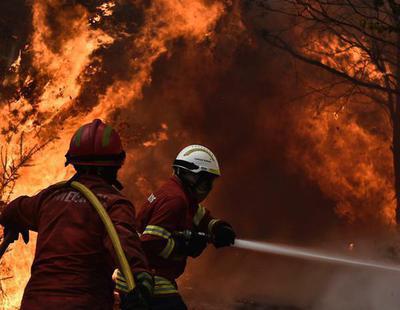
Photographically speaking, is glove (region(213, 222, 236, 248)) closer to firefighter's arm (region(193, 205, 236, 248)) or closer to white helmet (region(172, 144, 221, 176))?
firefighter's arm (region(193, 205, 236, 248))

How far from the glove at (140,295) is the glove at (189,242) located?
1.89 m

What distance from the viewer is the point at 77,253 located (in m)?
3.04

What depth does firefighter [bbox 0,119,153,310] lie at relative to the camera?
2.94 metres

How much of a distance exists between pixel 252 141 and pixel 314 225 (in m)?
2.57

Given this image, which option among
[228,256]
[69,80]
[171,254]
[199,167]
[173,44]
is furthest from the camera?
[228,256]

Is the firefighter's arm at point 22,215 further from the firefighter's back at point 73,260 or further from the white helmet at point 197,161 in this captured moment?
the white helmet at point 197,161

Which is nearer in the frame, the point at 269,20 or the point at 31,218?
the point at 31,218

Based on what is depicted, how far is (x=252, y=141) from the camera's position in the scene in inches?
575

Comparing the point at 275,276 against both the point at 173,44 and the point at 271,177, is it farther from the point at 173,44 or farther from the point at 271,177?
the point at 173,44

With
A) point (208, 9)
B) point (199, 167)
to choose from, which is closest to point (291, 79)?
point (208, 9)

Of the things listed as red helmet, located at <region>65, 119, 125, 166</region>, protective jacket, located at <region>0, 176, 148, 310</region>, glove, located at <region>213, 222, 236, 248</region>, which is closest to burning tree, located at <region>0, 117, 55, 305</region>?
glove, located at <region>213, 222, 236, 248</region>

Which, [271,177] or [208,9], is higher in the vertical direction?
[208,9]

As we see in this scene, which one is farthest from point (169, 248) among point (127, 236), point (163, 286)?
point (127, 236)

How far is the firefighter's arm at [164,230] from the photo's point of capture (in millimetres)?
4574
